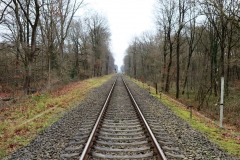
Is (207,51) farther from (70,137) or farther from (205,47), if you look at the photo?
(70,137)

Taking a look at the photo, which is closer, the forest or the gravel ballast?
the gravel ballast

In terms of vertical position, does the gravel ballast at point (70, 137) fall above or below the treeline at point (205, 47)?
below

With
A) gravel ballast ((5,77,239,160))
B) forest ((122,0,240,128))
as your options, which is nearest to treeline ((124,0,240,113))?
forest ((122,0,240,128))

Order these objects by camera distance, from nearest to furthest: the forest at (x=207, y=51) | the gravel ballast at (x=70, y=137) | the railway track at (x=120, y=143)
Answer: the railway track at (x=120, y=143) → the gravel ballast at (x=70, y=137) → the forest at (x=207, y=51)

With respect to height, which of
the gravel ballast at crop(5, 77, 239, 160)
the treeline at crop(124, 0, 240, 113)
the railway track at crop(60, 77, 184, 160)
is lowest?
the gravel ballast at crop(5, 77, 239, 160)

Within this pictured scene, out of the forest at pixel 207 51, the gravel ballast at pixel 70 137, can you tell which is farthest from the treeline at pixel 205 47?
the gravel ballast at pixel 70 137

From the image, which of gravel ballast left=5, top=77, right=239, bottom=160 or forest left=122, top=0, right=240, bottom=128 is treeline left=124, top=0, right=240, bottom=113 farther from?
gravel ballast left=5, top=77, right=239, bottom=160

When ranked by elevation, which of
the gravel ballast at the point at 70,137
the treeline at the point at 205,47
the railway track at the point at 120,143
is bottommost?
the gravel ballast at the point at 70,137

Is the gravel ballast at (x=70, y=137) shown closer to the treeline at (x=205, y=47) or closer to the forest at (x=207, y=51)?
the forest at (x=207, y=51)

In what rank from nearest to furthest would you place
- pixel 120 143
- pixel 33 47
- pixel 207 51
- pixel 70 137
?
pixel 120 143 < pixel 70 137 < pixel 33 47 < pixel 207 51

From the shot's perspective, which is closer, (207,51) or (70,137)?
(70,137)

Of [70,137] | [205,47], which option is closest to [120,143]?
[70,137]

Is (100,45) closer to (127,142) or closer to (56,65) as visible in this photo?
(56,65)

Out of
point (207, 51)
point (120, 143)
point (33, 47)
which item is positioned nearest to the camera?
point (120, 143)
